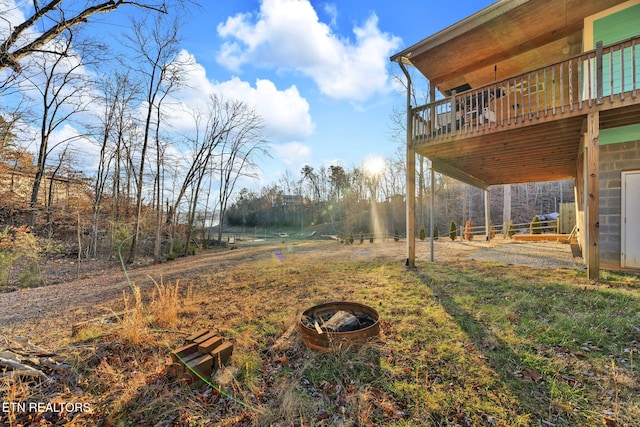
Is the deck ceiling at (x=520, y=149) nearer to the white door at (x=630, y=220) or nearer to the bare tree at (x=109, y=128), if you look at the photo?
the white door at (x=630, y=220)

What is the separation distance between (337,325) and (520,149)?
740cm

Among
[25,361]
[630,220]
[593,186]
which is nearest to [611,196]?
[630,220]

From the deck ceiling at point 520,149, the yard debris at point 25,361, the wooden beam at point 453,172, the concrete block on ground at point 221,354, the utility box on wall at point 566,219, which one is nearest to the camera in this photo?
the yard debris at point 25,361

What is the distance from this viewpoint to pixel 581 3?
526 centimetres

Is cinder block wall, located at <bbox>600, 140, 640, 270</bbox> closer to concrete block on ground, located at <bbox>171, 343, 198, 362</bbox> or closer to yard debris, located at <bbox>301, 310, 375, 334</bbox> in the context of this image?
yard debris, located at <bbox>301, 310, 375, 334</bbox>

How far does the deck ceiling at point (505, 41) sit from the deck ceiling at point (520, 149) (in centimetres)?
242

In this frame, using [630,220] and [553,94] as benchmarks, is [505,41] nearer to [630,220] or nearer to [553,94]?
[553,94]

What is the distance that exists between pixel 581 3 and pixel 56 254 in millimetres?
22167

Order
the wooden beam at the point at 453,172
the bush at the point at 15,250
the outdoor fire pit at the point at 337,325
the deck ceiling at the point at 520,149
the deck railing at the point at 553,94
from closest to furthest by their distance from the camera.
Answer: the outdoor fire pit at the point at 337,325, the deck railing at the point at 553,94, the deck ceiling at the point at 520,149, the bush at the point at 15,250, the wooden beam at the point at 453,172

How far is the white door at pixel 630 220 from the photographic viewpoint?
5.42 metres

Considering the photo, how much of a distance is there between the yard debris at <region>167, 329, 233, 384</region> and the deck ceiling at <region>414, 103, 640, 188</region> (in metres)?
6.44

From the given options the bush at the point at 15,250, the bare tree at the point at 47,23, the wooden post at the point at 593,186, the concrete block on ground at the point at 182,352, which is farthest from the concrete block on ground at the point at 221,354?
the bush at the point at 15,250

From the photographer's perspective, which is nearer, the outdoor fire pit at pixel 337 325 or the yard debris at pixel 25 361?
the yard debris at pixel 25 361

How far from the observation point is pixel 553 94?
16.2ft
